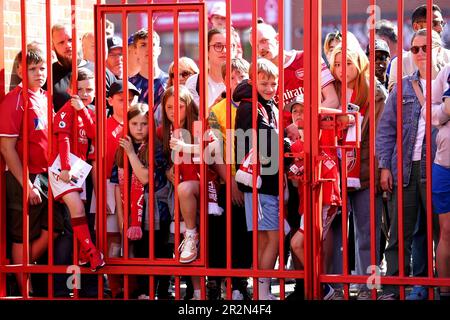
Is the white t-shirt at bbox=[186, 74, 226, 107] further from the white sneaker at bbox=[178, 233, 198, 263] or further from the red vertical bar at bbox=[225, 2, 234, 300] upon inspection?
the white sneaker at bbox=[178, 233, 198, 263]

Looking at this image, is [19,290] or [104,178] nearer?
[104,178]

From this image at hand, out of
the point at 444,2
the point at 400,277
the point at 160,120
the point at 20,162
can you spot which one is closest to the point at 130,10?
the point at 160,120

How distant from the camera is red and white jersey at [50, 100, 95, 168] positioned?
6.06 metres

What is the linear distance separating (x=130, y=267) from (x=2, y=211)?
3.11 ft

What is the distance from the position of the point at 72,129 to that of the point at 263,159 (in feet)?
4.02

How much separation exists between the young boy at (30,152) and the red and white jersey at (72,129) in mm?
281

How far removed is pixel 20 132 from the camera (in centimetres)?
626

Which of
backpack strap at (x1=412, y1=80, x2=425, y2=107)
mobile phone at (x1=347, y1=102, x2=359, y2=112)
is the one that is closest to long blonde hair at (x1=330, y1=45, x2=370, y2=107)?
mobile phone at (x1=347, y1=102, x2=359, y2=112)

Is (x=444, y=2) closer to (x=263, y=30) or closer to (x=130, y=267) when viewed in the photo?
(x=263, y=30)

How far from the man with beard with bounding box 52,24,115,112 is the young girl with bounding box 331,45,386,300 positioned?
5.47ft

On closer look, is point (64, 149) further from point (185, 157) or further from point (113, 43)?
point (113, 43)

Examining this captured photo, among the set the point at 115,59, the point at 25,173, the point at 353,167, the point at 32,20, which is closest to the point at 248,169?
the point at 353,167

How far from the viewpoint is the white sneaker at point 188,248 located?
5.89 m
